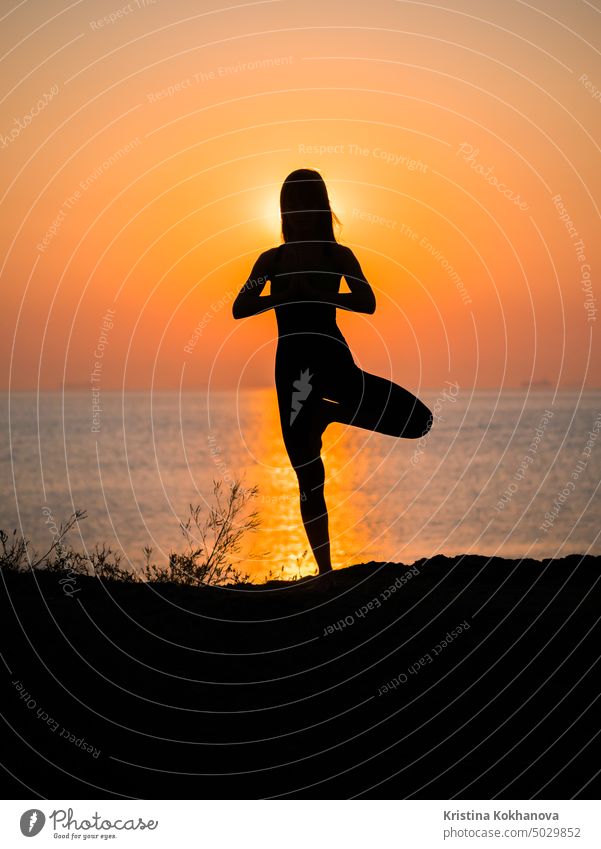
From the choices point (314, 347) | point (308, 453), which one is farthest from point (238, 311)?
point (308, 453)

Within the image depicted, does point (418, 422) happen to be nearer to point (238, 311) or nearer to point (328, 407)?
point (328, 407)

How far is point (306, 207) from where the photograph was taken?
8359 mm

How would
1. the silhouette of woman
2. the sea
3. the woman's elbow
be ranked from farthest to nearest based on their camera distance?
the sea, the woman's elbow, the silhouette of woman

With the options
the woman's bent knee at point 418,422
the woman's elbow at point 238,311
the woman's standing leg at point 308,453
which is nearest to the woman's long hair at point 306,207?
the woman's elbow at point 238,311

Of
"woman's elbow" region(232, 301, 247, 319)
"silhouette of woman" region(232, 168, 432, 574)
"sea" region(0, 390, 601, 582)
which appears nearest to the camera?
"silhouette of woman" region(232, 168, 432, 574)

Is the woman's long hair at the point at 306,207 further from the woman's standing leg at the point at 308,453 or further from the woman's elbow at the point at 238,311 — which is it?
the woman's standing leg at the point at 308,453

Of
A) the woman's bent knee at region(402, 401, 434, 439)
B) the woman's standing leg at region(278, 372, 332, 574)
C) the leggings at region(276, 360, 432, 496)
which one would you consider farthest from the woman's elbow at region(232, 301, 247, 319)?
the woman's bent knee at region(402, 401, 434, 439)

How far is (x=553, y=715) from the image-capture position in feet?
20.5

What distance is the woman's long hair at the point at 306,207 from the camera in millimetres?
8320

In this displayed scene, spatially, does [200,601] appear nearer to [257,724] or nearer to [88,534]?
[257,724]

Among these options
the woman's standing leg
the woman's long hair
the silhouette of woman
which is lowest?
the woman's standing leg

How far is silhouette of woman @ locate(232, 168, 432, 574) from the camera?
8.29 meters

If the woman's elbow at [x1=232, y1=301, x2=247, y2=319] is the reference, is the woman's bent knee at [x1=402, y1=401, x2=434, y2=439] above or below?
below

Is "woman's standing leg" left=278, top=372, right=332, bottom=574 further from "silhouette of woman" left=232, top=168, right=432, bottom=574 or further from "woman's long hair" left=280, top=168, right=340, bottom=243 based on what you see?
"woman's long hair" left=280, top=168, right=340, bottom=243
